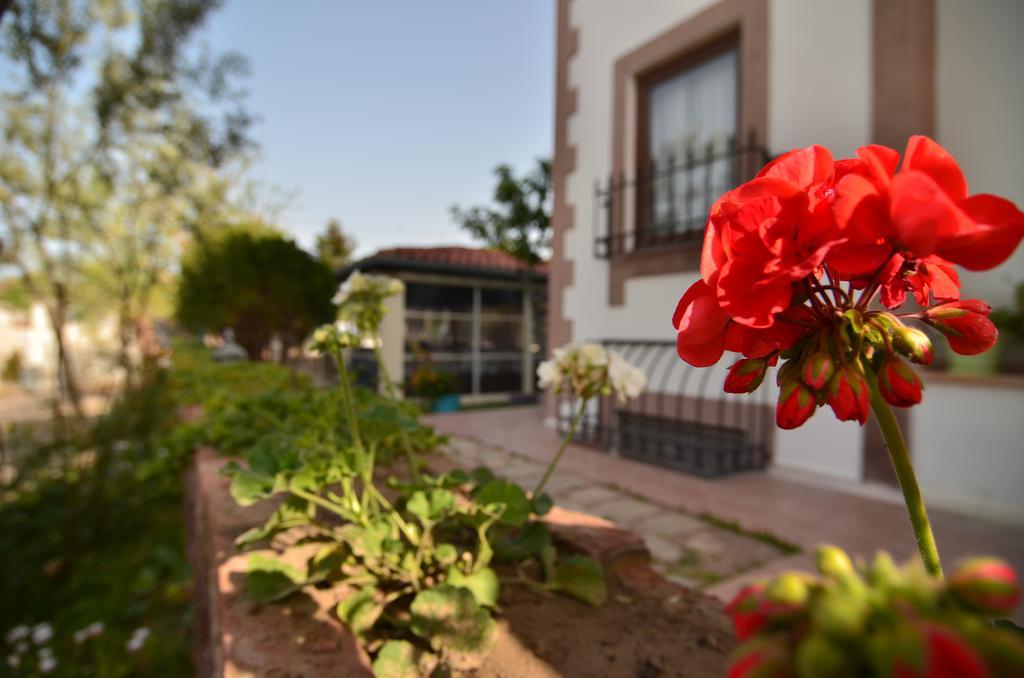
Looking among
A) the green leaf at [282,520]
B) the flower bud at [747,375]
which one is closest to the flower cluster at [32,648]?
the green leaf at [282,520]

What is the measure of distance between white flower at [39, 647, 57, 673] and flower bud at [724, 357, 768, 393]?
2525 mm

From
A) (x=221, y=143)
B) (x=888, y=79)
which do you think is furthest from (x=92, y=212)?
(x=888, y=79)

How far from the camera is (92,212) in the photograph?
9453 mm

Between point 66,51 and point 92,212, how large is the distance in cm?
360

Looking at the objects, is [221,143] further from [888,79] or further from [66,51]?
[888,79]

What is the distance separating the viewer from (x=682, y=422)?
419cm

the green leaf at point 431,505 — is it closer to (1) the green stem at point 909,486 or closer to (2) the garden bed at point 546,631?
(2) the garden bed at point 546,631

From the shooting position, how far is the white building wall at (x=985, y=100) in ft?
9.48

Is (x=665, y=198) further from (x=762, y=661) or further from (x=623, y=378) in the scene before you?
(x=762, y=661)

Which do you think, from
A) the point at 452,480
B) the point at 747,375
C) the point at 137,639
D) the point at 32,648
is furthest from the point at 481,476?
the point at 32,648

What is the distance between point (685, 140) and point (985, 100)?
6.57 ft

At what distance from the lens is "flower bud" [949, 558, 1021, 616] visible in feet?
0.72

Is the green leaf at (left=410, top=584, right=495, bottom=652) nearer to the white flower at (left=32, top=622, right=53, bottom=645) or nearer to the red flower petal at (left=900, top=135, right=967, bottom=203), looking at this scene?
the red flower petal at (left=900, top=135, right=967, bottom=203)

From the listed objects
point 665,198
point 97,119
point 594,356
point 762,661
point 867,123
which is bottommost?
point 762,661
